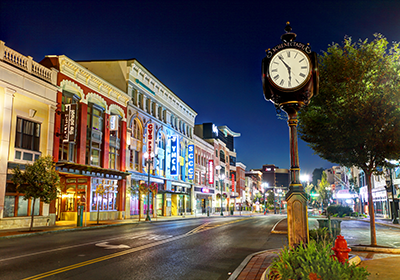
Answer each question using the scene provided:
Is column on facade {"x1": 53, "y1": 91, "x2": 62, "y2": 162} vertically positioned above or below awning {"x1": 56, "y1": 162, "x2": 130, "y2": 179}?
above

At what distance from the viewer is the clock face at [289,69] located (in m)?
7.17

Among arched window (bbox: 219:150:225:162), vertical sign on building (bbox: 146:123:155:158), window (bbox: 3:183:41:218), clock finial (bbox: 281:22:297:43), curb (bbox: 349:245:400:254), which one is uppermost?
arched window (bbox: 219:150:225:162)

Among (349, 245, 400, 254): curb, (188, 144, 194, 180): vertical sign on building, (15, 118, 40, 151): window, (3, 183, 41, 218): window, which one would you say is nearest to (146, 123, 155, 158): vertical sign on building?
(188, 144, 194, 180): vertical sign on building

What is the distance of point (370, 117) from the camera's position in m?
12.8

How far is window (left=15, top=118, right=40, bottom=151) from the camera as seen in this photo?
81.2 ft

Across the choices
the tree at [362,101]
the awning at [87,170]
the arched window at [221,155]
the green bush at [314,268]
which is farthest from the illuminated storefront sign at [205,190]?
the green bush at [314,268]

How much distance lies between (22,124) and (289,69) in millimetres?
23287

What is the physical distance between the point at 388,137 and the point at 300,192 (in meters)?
8.20

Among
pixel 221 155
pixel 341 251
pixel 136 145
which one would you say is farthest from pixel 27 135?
pixel 221 155

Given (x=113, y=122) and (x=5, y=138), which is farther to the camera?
(x=113, y=122)

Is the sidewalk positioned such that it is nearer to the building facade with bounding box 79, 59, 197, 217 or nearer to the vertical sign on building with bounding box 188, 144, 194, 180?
the building facade with bounding box 79, 59, 197, 217

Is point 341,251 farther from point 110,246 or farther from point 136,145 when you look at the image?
point 136,145

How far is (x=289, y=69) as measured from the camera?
7262 millimetres

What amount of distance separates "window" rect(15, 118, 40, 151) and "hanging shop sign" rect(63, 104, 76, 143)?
231 centimetres
